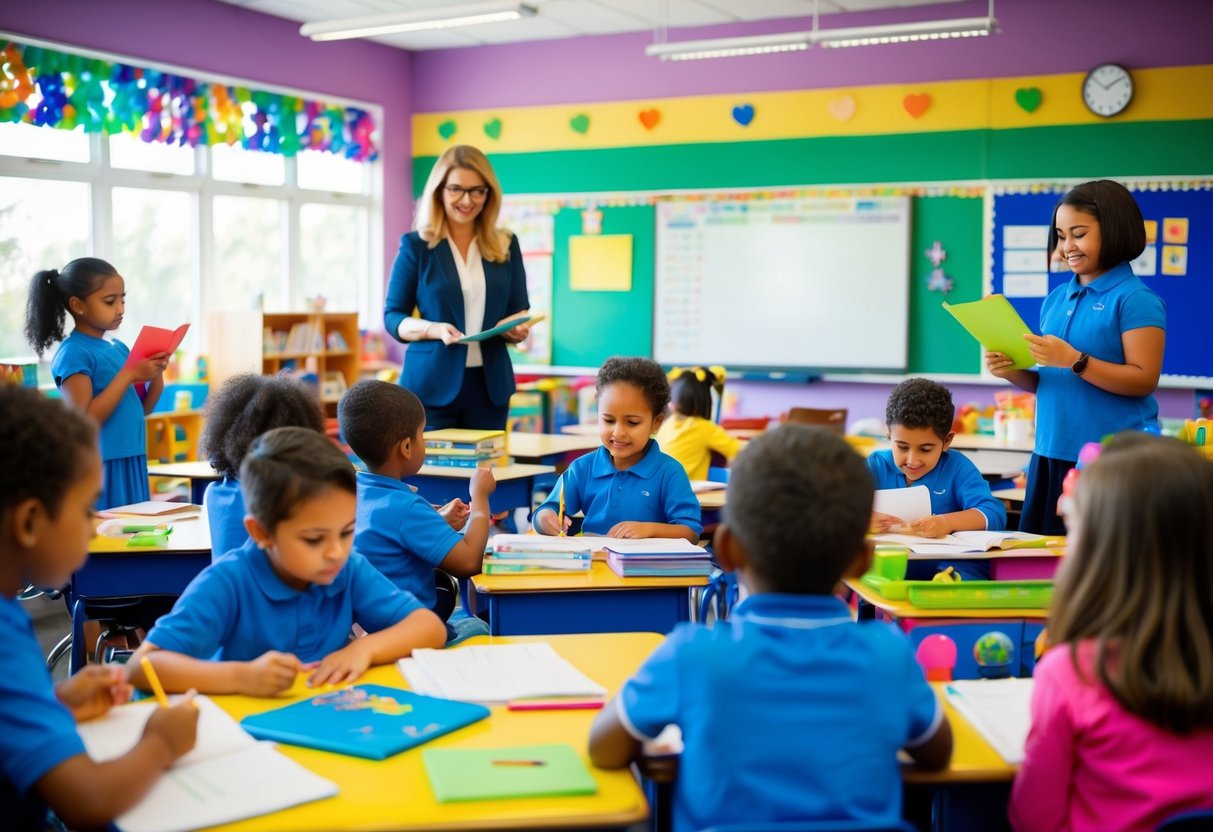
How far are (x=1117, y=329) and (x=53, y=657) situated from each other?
10.9ft

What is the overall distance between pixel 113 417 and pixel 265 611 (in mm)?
2315

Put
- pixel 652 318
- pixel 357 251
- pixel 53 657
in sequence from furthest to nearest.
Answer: pixel 357 251 → pixel 652 318 → pixel 53 657

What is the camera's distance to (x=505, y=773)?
1550mm

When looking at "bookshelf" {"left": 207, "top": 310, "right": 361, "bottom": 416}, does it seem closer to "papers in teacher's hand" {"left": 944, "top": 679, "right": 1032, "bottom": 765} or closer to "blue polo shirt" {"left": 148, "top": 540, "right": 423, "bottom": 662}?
"blue polo shirt" {"left": 148, "top": 540, "right": 423, "bottom": 662}

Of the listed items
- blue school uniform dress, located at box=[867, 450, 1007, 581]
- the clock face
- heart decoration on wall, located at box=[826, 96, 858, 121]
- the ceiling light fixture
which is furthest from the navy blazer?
the clock face

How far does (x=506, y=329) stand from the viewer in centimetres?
408

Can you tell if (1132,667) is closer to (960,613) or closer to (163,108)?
(960,613)

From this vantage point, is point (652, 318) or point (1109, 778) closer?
point (1109, 778)

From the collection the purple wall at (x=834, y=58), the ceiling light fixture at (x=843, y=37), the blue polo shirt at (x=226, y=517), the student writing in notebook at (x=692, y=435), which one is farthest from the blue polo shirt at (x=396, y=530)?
the purple wall at (x=834, y=58)

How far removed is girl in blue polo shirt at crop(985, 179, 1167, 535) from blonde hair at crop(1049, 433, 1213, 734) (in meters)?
1.58

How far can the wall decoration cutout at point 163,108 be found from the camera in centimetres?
595

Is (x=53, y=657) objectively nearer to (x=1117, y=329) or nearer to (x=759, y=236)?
(x=1117, y=329)

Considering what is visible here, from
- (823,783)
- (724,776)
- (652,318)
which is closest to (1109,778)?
(823,783)

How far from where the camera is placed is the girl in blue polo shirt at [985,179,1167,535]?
307cm
